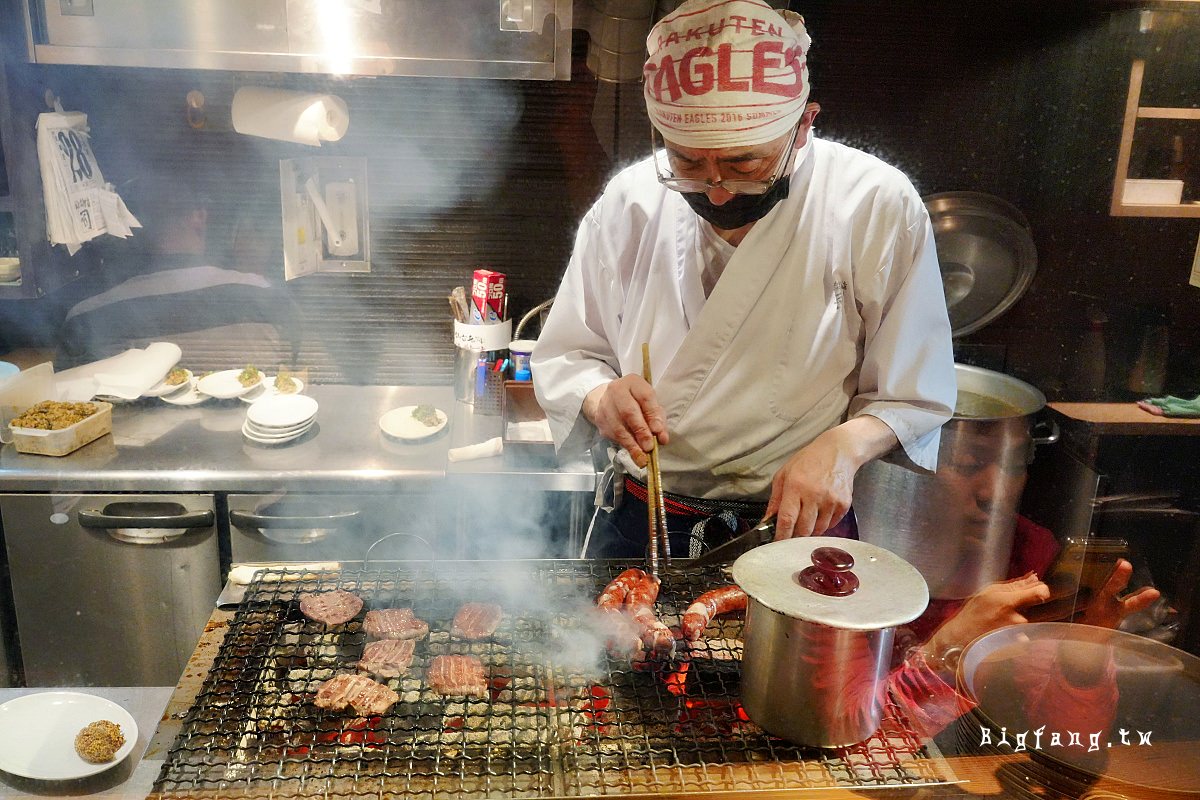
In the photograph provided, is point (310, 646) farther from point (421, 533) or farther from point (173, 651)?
point (173, 651)

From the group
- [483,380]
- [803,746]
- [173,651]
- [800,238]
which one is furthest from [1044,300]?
[173,651]

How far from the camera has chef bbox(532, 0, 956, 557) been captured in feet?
6.77

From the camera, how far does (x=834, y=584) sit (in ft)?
5.23

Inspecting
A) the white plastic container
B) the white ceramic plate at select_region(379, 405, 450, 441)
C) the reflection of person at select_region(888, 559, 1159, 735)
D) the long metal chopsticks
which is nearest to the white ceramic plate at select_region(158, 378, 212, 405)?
the white ceramic plate at select_region(379, 405, 450, 441)

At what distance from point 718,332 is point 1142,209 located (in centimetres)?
244

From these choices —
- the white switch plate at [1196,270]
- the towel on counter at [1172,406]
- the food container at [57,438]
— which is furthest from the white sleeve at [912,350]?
the food container at [57,438]

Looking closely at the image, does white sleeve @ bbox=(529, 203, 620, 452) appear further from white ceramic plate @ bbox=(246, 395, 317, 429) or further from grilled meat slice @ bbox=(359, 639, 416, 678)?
white ceramic plate @ bbox=(246, 395, 317, 429)

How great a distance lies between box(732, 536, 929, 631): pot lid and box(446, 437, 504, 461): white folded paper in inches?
79.9

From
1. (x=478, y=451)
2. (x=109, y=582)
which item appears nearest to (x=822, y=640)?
(x=478, y=451)

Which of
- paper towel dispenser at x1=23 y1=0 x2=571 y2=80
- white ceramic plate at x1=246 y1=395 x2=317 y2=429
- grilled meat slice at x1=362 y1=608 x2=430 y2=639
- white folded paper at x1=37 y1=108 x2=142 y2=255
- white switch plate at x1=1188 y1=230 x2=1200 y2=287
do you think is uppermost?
paper towel dispenser at x1=23 y1=0 x2=571 y2=80

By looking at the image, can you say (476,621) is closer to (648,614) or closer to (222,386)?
(648,614)

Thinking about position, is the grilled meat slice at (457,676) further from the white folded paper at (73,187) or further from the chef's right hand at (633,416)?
the white folded paper at (73,187)

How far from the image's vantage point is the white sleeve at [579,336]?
262 cm

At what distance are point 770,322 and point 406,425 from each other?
74.7 inches
